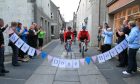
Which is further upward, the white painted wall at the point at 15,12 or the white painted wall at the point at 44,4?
the white painted wall at the point at 44,4

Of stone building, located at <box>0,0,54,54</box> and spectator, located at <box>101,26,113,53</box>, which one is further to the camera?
stone building, located at <box>0,0,54,54</box>

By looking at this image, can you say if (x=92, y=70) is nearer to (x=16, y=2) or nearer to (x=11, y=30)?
(x=11, y=30)

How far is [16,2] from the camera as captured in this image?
683 inches

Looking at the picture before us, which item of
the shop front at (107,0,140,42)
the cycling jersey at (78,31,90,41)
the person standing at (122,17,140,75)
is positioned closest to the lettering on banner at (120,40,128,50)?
the person standing at (122,17,140,75)

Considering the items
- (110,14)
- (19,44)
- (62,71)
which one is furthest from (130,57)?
(110,14)

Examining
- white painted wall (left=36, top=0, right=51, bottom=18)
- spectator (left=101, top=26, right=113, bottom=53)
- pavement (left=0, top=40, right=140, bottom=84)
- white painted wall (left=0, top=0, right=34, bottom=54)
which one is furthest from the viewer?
white painted wall (left=36, top=0, right=51, bottom=18)

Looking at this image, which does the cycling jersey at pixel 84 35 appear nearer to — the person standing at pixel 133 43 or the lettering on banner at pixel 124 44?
the lettering on banner at pixel 124 44

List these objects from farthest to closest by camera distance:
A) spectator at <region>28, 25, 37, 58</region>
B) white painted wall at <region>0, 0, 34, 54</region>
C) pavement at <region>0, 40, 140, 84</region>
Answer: white painted wall at <region>0, 0, 34, 54</region> → spectator at <region>28, 25, 37, 58</region> → pavement at <region>0, 40, 140, 84</region>

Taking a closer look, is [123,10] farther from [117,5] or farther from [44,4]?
[44,4]

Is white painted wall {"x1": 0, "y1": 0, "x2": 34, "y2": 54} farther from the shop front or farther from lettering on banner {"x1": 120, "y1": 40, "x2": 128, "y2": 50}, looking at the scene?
lettering on banner {"x1": 120, "y1": 40, "x2": 128, "y2": 50}

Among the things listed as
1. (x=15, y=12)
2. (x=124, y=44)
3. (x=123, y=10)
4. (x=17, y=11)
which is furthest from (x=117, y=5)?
(x=124, y=44)

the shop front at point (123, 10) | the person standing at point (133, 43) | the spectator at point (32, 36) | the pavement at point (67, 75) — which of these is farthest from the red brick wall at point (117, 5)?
the spectator at point (32, 36)

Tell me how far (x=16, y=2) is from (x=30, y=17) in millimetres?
1442

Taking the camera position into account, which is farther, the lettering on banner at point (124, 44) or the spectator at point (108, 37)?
the spectator at point (108, 37)
